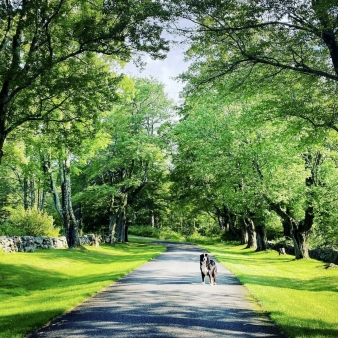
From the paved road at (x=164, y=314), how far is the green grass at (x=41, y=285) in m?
0.54

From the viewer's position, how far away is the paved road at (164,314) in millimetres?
7652

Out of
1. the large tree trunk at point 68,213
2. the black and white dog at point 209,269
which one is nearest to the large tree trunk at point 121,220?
the large tree trunk at point 68,213

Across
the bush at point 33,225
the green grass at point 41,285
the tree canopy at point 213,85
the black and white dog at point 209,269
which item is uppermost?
the tree canopy at point 213,85

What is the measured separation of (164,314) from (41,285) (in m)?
8.47

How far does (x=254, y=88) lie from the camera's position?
13328 millimetres

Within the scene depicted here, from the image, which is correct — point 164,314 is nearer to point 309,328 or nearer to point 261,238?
point 309,328

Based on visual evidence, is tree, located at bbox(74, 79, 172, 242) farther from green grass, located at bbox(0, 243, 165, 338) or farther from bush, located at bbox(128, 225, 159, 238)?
bush, located at bbox(128, 225, 159, 238)

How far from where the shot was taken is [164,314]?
29.8ft

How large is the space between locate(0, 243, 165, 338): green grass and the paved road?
541 mm

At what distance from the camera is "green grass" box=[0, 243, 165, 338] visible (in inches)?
350

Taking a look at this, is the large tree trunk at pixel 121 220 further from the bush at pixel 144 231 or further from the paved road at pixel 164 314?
the paved road at pixel 164 314

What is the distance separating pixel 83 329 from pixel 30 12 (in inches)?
443

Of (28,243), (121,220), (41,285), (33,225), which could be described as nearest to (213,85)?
(41,285)

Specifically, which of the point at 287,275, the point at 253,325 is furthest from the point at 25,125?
the point at 287,275
